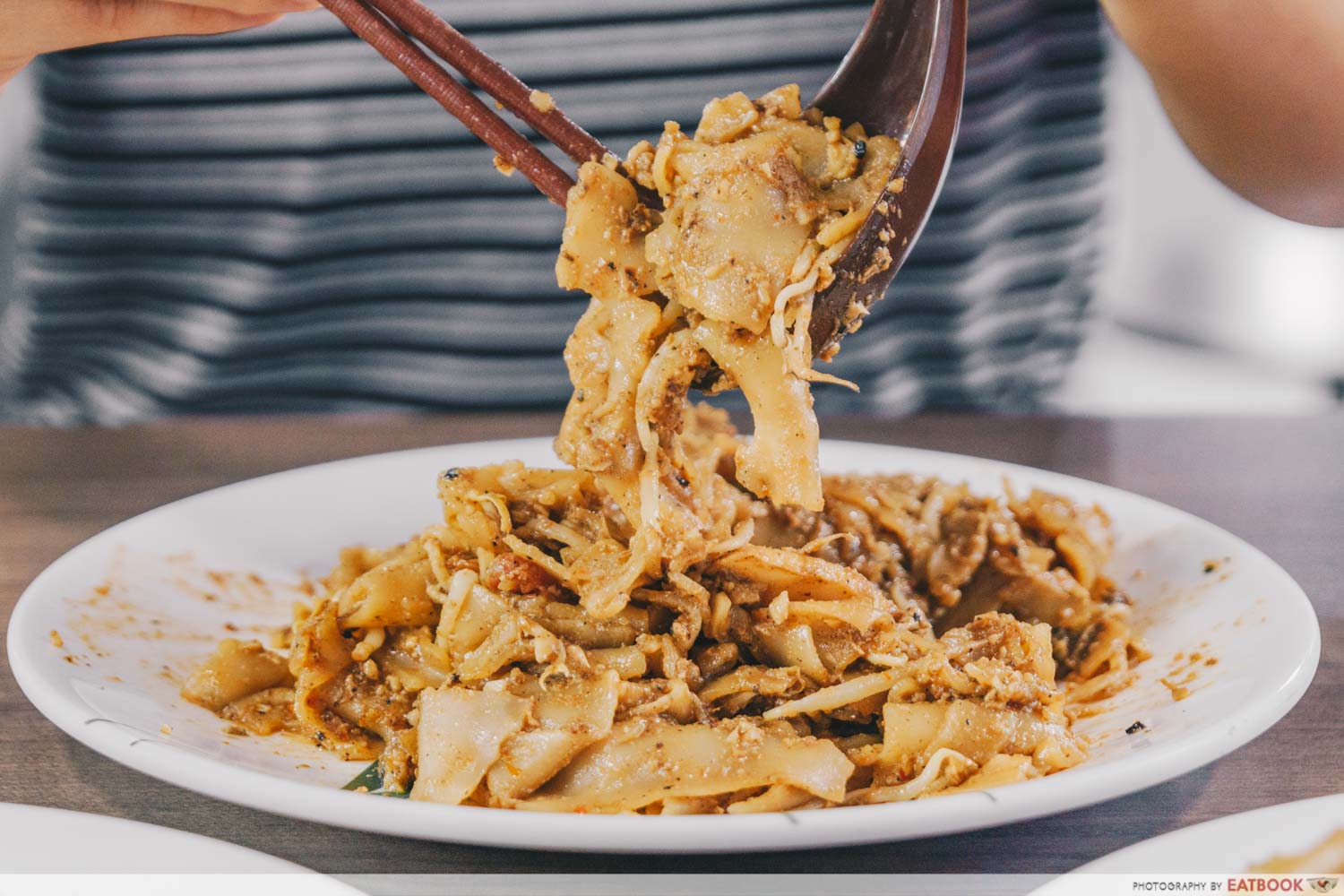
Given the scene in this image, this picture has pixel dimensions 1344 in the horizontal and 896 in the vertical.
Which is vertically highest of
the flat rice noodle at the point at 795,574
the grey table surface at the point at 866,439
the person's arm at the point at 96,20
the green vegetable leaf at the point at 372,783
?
the person's arm at the point at 96,20

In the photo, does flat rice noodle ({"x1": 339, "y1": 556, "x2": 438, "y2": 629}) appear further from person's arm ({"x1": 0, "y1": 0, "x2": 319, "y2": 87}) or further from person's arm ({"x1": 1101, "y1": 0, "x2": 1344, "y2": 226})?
person's arm ({"x1": 1101, "y1": 0, "x2": 1344, "y2": 226})

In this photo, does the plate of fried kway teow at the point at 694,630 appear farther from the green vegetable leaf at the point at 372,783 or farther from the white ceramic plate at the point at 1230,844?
the white ceramic plate at the point at 1230,844

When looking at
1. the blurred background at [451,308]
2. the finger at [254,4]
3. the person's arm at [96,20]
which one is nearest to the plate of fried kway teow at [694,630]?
the finger at [254,4]

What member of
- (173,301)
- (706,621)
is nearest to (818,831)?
(706,621)

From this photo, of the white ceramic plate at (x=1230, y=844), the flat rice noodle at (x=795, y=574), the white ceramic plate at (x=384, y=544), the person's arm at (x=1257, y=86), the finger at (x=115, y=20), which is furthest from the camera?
the person's arm at (x=1257, y=86)

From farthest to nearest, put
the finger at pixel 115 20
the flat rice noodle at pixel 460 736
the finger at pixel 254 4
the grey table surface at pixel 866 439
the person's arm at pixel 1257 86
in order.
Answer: the person's arm at pixel 1257 86 < the finger at pixel 115 20 < the finger at pixel 254 4 < the flat rice noodle at pixel 460 736 < the grey table surface at pixel 866 439

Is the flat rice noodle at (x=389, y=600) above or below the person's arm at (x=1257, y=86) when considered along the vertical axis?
below

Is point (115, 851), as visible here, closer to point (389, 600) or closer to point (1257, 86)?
point (389, 600)
